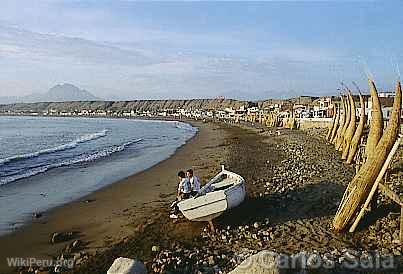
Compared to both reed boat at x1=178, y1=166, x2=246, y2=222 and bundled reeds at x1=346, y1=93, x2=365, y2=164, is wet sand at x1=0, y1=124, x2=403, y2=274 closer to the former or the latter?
reed boat at x1=178, y1=166, x2=246, y2=222

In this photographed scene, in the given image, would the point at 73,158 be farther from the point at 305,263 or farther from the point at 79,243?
the point at 305,263

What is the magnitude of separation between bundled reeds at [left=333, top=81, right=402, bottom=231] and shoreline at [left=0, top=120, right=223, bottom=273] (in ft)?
18.8

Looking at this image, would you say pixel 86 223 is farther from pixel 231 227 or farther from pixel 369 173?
pixel 369 173

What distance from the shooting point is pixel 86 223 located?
13.6m

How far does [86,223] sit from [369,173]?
8346mm

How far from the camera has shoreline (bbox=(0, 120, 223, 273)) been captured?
36.9ft

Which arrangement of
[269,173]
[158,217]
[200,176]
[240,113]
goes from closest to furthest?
1. [158,217]
2. [269,173]
3. [200,176]
4. [240,113]

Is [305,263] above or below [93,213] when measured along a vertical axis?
above

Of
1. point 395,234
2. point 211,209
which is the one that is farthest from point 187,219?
point 395,234

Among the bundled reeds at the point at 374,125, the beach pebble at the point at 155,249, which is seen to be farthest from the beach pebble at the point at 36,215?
the bundled reeds at the point at 374,125

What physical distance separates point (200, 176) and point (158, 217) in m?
7.99

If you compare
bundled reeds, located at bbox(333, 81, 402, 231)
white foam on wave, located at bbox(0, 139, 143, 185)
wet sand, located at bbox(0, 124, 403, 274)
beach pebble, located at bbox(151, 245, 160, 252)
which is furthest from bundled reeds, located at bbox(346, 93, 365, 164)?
white foam on wave, located at bbox(0, 139, 143, 185)

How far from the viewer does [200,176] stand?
69.8ft

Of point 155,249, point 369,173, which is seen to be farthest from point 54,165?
point 369,173
